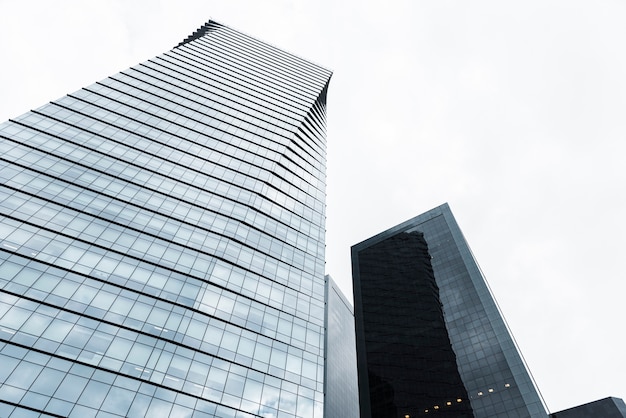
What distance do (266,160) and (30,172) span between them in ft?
111

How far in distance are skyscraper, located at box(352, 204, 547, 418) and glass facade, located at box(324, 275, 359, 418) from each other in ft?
25.2

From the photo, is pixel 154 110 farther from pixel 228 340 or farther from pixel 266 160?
pixel 228 340

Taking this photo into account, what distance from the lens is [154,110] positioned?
69.9 meters

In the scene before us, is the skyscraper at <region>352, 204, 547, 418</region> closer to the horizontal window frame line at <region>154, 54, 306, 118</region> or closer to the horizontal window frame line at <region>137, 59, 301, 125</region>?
the horizontal window frame line at <region>137, 59, 301, 125</region>

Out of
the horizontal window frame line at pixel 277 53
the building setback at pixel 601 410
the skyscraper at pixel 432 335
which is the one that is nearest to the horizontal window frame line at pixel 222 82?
the horizontal window frame line at pixel 277 53

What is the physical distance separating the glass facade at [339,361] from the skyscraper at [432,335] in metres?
7.67

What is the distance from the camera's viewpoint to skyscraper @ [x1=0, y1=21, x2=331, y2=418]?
32812 millimetres

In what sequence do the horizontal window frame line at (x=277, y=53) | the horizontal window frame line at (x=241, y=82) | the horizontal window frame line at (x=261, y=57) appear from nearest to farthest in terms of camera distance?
1. the horizontal window frame line at (x=241, y=82)
2. the horizontal window frame line at (x=261, y=57)
3. the horizontal window frame line at (x=277, y=53)

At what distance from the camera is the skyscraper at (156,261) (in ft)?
108

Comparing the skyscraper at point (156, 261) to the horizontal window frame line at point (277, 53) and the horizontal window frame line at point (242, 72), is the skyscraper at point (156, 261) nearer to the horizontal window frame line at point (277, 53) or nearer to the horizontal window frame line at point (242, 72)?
the horizontal window frame line at point (242, 72)

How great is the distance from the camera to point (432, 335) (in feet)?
244

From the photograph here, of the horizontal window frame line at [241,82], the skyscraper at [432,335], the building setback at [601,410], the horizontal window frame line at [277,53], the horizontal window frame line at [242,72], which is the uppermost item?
the horizontal window frame line at [277,53]

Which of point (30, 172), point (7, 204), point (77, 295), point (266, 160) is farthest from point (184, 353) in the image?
point (266, 160)

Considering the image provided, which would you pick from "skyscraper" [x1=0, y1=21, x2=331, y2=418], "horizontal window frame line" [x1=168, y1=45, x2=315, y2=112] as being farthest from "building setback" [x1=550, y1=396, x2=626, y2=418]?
"horizontal window frame line" [x1=168, y1=45, x2=315, y2=112]
